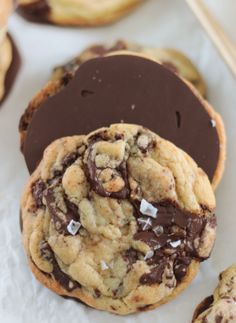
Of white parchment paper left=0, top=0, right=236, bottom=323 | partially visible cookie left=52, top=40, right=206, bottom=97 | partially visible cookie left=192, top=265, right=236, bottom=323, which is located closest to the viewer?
partially visible cookie left=192, top=265, right=236, bottom=323

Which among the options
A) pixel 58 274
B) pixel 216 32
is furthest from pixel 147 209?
pixel 216 32

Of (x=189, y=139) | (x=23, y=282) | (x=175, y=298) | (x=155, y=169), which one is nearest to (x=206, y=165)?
(x=189, y=139)

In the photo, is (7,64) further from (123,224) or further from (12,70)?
(123,224)

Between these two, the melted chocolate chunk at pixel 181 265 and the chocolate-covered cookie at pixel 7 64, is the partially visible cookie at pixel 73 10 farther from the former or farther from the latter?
the melted chocolate chunk at pixel 181 265

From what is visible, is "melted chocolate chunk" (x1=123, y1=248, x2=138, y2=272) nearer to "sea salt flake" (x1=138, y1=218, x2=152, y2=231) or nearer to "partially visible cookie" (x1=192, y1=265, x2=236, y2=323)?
"sea salt flake" (x1=138, y1=218, x2=152, y2=231)

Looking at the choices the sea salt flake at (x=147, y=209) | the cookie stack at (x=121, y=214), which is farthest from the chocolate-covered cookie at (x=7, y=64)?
the sea salt flake at (x=147, y=209)

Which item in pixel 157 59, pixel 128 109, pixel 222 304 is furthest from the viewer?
pixel 157 59

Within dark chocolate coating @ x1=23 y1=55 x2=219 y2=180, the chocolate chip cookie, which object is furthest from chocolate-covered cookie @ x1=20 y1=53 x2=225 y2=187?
the chocolate chip cookie
